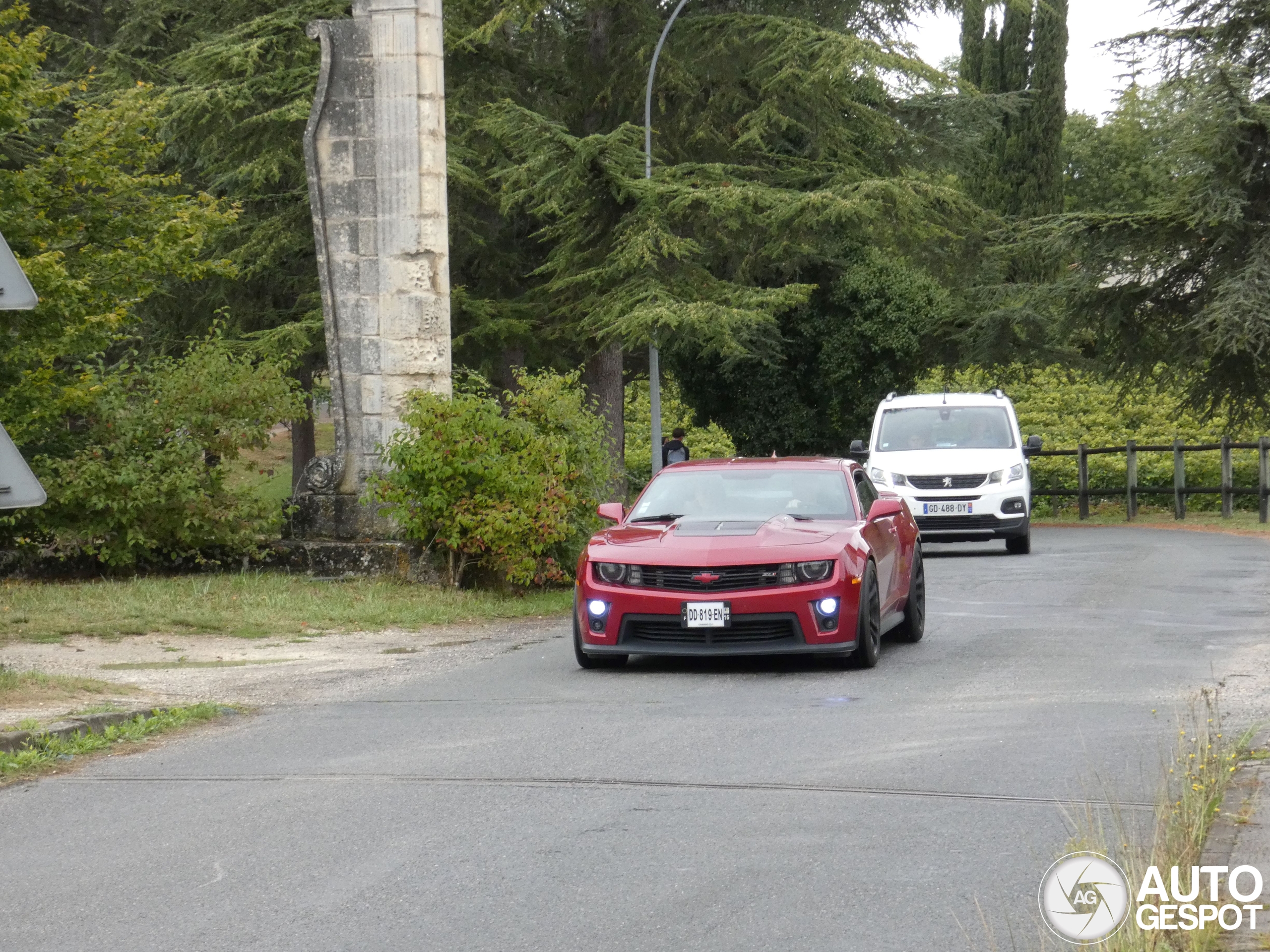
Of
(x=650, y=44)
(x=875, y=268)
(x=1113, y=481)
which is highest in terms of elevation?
(x=650, y=44)

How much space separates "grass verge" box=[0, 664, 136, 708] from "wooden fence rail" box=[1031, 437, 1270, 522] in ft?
82.8

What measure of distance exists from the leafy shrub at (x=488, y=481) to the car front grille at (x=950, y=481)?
6.54 metres

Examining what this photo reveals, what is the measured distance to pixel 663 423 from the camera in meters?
52.3

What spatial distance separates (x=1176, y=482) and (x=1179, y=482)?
0.25ft

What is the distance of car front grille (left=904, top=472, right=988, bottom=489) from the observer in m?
23.7

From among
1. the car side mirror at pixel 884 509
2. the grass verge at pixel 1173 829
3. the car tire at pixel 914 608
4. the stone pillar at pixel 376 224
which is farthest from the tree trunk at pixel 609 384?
the grass verge at pixel 1173 829

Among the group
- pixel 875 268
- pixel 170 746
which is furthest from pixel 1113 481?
pixel 170 746

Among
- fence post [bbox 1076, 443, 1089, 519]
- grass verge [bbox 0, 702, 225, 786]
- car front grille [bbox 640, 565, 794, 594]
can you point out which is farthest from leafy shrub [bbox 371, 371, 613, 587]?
fence post [bbox 1076, 443, 1089, 519]

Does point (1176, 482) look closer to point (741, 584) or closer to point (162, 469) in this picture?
point (162, 469)

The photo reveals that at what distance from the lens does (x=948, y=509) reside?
77.9 ft

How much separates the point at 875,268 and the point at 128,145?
25.0 m

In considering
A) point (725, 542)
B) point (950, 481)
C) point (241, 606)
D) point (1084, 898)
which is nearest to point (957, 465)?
point (950, 481)

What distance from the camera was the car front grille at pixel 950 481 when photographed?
Answer: 23.7m

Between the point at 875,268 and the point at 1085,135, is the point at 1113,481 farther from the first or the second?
the point at 1085,135
